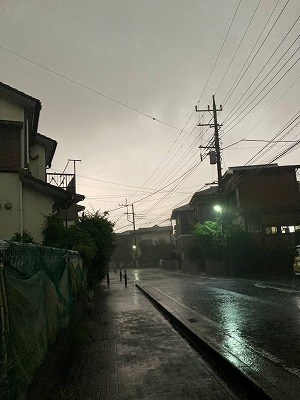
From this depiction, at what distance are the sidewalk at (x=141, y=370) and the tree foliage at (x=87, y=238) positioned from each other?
4779 millimetres

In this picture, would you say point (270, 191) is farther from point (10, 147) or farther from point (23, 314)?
point (23, 314)

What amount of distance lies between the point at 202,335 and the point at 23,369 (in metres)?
4.87

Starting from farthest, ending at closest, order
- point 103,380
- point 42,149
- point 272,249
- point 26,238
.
Answer: 1. point 272,249
2. point 42,149
3. point 26,238
4. point 103,380

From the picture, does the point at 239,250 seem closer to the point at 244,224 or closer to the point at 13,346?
the point at 244,224

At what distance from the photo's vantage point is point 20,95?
15211mm

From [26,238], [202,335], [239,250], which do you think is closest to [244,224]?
[239,250]

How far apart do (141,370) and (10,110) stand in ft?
44.2

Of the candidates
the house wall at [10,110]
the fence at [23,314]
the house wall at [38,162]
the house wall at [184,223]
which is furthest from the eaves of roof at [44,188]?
the house wall at [184,223]

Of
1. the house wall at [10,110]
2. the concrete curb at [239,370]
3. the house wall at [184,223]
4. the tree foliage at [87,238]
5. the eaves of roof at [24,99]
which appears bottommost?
the concrete curb at [239,370]

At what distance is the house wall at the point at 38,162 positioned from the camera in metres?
19.2

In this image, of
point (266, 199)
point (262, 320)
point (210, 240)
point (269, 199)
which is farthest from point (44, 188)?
point (269, 199)

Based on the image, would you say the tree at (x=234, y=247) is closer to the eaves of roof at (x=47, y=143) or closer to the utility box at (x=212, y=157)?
the utility box at (x=212, y=157)

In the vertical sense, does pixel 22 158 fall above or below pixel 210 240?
above

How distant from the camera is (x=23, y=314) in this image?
3387 mm
